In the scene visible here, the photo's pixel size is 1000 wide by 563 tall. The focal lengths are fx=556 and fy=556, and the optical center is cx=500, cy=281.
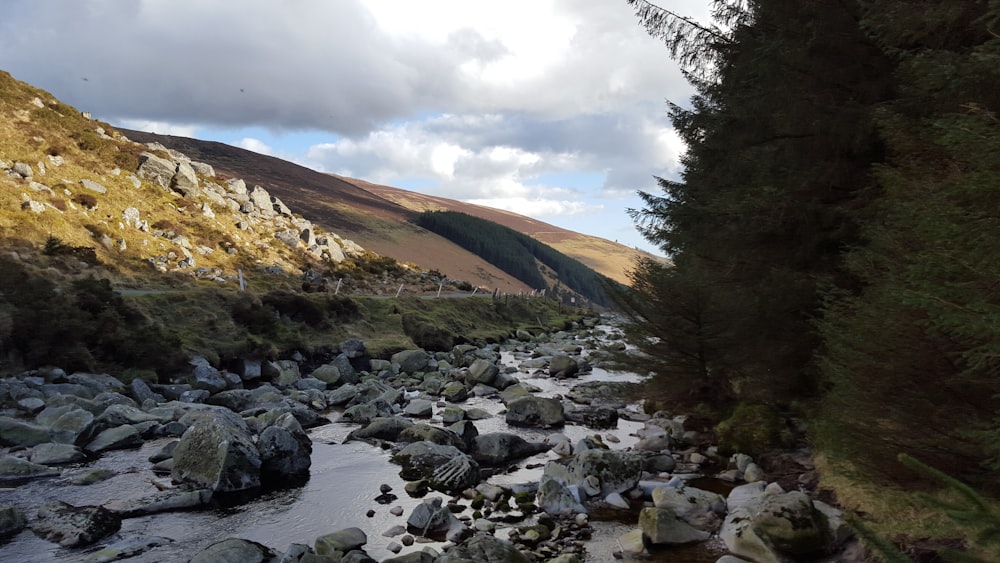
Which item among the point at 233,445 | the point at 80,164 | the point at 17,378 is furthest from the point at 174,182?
the point at 233,445

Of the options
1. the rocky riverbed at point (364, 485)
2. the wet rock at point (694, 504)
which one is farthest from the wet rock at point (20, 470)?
the wet rock at point (694, 504)

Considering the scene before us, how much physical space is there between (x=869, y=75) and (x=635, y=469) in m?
8.74

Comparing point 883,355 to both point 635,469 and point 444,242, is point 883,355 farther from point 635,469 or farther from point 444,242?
point 444,242

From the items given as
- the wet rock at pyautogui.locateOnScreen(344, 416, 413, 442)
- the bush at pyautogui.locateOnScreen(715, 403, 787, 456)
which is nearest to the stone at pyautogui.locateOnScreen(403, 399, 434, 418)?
the wet rock at pyautogui.locateOnScreen(344, 416, 413, 442)

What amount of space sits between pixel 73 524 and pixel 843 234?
13919 millimetres

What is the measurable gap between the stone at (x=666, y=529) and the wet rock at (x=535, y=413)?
844 centimetres

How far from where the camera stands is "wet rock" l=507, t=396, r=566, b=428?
17.2 meters

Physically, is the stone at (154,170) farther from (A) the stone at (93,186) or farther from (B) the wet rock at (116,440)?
(B) the wet rock at (116,440)

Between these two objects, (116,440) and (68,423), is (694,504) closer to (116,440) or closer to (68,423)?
(116,440)

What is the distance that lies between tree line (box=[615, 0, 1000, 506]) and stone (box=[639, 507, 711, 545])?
2.43m

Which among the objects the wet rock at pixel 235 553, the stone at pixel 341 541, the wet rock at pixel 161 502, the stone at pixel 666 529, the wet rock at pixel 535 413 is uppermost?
Answer: the stone at pixel 666 529

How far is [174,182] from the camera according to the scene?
50250mm

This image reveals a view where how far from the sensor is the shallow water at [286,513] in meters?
8.16

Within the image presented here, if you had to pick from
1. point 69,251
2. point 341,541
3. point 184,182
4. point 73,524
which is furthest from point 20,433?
point 184,182
